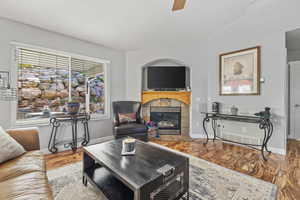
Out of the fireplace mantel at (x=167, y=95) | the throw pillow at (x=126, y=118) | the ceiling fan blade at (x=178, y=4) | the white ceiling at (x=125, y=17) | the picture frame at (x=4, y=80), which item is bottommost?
the throw pillow at (x=126, y=118)

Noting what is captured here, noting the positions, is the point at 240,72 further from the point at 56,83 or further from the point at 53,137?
the point at 53,137

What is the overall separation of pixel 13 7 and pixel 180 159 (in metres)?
3.21

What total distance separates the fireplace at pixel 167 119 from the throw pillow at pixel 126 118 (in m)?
0.87

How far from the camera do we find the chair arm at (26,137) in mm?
1607

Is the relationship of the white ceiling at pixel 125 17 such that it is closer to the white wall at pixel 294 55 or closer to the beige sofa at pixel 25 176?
the beige sofa at pixel 25 176

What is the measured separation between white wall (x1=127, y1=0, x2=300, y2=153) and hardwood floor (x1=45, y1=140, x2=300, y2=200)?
1.50 ft

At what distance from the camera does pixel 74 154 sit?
8.61ft

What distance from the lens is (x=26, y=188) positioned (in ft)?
3.16

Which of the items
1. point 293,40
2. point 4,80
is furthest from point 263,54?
point 4,80

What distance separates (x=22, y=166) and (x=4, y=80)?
6.38 feet

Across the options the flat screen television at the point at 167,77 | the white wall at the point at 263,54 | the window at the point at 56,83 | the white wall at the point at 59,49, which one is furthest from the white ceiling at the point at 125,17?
the flat screen television at the point at 167,77

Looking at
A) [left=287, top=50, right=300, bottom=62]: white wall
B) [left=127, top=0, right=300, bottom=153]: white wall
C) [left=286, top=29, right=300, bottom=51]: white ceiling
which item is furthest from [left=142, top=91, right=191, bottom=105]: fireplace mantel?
[left=287, top=50, right=300, bottom=62]: white wall

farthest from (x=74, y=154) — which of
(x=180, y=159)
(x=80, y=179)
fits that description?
(x=180, y=159)

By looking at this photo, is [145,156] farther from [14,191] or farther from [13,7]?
[13,7]
